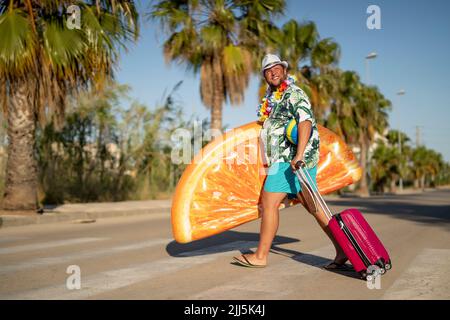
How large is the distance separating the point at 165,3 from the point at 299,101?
1480cm

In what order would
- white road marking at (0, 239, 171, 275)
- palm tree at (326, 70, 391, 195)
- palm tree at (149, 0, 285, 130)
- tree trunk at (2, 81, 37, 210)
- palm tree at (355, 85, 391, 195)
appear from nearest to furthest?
1. white road marking at (0, 239, 171, 275)
2. tree trunk at (2, 81, 37, 210)
3. palm tree at (149, 0, 285, 130)
4. palm tree at (326, 70, 391, 195)
5. palm tree at (355, 85, 391, 195)

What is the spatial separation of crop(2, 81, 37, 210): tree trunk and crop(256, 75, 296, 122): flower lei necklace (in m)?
6.79

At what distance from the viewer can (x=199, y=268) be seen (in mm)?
4848

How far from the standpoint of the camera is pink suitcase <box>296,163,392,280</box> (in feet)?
13.4

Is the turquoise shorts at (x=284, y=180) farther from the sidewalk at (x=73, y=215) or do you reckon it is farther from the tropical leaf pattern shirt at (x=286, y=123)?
the sidewalk at (x=73, y=215)

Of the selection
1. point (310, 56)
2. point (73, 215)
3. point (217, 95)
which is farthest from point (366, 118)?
point (73, 215)

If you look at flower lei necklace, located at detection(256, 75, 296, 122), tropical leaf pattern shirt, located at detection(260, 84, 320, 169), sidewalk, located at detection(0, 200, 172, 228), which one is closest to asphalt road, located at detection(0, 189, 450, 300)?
tropical leaf pattern shirt, located at detection(260, 84, 320, 169)

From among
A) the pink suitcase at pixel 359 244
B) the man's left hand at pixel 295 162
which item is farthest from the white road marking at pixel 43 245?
the pink suitcase at pixel 359 244

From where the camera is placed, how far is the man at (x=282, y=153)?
14.8ft

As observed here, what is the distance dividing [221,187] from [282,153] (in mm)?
845

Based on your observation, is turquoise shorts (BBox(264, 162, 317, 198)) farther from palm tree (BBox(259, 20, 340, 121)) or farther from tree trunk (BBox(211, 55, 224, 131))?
palm tree (BBox(259, 20, 340, 121))

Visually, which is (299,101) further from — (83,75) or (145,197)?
(145,197)
